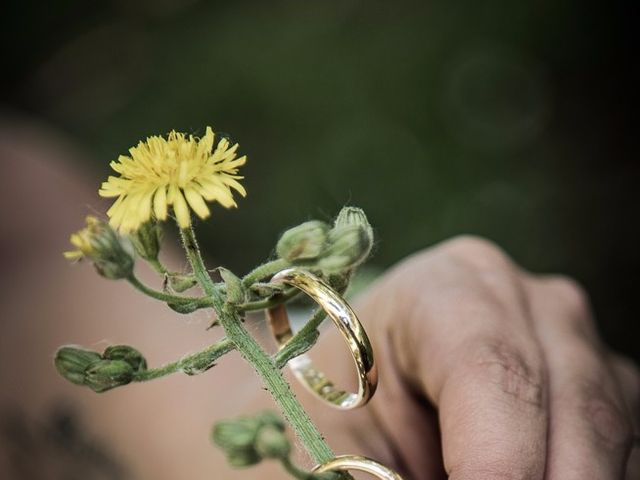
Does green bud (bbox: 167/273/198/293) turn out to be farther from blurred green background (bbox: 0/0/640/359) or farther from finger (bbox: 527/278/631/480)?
blurred green background (bbox: 0/0/640/359)

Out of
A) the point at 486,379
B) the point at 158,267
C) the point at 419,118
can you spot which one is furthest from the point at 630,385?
the point at 419,118

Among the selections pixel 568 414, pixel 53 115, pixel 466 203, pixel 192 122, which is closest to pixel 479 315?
pixel 568 414

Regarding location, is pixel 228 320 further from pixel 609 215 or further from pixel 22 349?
pixel 609 215

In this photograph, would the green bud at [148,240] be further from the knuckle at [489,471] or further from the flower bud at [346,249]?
the knuckle at [489,471]

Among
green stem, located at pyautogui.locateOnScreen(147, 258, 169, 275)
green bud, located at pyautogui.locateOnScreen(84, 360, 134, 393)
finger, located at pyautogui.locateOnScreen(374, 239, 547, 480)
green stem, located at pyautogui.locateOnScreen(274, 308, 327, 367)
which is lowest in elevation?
finger, located at pyautogui.locateOnScreen(374, 239, 547, 480)

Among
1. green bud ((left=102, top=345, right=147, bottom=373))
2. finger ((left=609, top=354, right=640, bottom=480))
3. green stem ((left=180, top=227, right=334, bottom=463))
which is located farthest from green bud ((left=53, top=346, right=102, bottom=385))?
finger ((left=609, top=354, right=640, bottom=480))

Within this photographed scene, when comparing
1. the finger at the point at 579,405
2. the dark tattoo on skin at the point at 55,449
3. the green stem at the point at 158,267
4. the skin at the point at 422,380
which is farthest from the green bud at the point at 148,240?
the dark tattoo on skin at the point at 55,449

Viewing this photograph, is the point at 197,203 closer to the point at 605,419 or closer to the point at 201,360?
the point at 201,360
